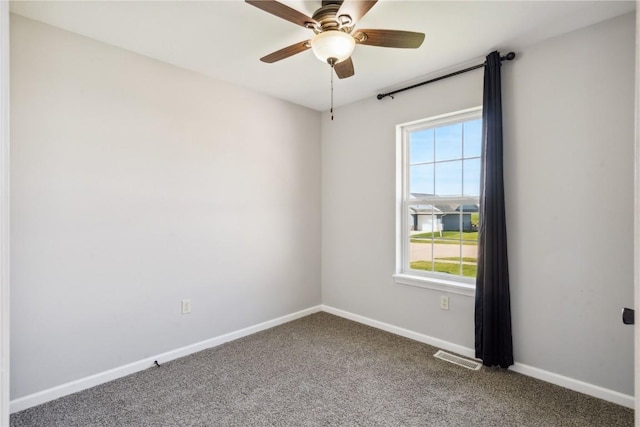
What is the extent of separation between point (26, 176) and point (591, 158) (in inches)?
145

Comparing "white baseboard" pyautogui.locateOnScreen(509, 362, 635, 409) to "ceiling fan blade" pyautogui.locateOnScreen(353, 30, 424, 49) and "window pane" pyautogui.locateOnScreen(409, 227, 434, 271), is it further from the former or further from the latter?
"ceiling fan blade" pyautogui.locateOnScreen(353, 30, 424, 49)

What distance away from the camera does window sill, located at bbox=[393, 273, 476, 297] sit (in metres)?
2.71

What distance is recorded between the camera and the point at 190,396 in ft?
6.94

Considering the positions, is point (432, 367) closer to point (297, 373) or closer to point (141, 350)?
point (297, 373)

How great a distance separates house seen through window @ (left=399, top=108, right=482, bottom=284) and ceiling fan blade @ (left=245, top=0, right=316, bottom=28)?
172cm

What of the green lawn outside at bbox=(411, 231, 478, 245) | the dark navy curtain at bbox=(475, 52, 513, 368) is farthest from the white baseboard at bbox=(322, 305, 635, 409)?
the green lawn outside at bbox=(411, 231, 478, 245)

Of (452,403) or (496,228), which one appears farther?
(496,228)

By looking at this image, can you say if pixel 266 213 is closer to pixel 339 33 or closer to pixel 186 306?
pixel 186 306

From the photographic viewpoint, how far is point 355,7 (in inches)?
63.3

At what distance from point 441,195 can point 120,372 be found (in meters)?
3.06

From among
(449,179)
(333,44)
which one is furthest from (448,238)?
(333,44)

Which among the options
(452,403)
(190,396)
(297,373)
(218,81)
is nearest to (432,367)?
(452,403)

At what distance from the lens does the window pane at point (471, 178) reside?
2.78 metres

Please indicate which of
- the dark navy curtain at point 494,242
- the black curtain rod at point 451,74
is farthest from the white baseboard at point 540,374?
the black curtain rod at point 451,74
